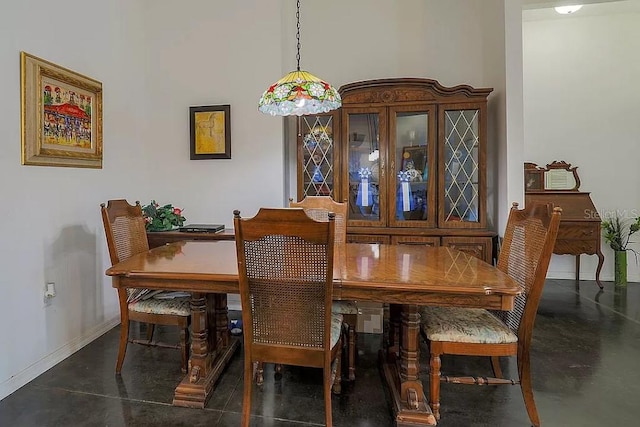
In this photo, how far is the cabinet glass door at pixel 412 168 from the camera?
331 centimetres

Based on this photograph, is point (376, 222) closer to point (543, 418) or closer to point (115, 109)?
point (543, 418)

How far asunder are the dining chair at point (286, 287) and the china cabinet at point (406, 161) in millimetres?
1788

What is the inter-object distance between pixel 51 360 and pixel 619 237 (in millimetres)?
5522

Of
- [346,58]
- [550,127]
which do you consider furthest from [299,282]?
[550,127]

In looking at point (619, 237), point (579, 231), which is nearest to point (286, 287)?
point (579, 231)

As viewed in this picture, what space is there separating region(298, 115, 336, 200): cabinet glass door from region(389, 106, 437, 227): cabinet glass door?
576mm

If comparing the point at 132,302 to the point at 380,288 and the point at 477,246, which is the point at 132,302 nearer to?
the point at 380,288

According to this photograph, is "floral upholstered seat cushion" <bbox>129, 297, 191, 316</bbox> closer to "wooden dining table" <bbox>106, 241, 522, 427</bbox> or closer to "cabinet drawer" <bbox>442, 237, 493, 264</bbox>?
"wooden dining table" <bbox>106, 241, 522, 427</bbox>

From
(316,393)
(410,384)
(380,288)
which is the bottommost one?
(316,393)

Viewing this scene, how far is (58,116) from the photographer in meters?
2.54

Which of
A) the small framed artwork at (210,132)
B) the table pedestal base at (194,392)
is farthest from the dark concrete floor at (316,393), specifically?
the small framed artwork at (210,132)

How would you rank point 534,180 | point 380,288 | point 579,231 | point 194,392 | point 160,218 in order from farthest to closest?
point 534,180
point 579,231
point 160,218
point 194,392
point 380,288

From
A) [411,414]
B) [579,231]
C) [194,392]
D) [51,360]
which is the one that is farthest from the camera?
[579,231]

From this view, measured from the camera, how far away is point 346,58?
3.81 metres
